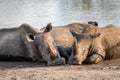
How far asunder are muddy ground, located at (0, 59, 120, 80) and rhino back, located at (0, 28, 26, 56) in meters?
0.61

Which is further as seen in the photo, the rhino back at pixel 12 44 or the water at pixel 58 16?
the water at pixel 58 16

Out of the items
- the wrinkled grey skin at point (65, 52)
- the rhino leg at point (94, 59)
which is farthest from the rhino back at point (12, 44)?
the rhino leg at point (94, 59)

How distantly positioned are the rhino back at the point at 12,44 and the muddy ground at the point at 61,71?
0.61 m

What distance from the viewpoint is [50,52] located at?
11.8 metres

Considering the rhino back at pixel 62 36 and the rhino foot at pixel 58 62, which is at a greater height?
the rhino back at pixel 62 36

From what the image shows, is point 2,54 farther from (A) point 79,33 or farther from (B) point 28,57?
(A) point 79,33

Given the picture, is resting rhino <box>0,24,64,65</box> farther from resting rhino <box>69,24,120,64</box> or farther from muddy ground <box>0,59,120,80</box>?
resting rhino <box>69,24,120,64</box>

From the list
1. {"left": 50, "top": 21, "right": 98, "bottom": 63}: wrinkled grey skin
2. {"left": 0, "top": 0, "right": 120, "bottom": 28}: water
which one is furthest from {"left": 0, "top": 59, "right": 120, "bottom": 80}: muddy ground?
{"left": 0, "top": 0, "right": 120, "bottom": 28}: water

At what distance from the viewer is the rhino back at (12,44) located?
512 inches

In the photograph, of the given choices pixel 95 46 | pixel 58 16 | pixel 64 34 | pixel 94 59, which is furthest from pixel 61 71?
pixel 58 16

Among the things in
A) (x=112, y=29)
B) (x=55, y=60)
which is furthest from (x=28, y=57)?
(x=112, y=29)

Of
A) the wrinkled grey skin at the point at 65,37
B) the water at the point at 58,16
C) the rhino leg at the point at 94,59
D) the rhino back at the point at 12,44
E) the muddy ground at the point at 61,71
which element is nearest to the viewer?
the muddy ground at the point at 61,71

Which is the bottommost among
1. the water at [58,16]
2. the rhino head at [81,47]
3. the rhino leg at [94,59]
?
the water at [58,16]

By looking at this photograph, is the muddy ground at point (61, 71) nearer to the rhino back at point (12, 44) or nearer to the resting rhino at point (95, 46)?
the resting rhino at point (95, 46)
